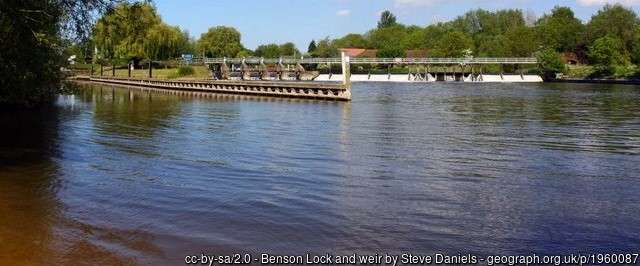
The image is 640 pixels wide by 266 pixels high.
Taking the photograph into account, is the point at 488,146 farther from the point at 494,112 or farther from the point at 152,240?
the point at 494,112

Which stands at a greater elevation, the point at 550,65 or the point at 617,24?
the point at 617,24

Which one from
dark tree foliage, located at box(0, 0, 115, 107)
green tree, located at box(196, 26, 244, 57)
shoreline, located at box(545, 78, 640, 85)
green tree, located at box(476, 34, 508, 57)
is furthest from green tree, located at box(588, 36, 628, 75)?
dark tree foliage, located at box(0, 0, 115, 107)

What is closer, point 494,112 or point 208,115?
point 208,115

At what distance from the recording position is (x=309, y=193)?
12.8 meters

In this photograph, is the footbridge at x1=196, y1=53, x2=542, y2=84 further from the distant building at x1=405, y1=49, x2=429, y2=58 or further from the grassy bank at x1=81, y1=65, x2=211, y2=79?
the distant building at x1=405, y1=49, x2=429, y2=58

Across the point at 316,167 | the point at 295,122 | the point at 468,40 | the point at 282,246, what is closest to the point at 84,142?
the point at 316,167

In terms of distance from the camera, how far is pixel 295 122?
3219 cm

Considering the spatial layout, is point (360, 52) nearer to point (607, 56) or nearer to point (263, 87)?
point (607, 56)

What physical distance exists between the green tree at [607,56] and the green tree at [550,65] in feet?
20.3

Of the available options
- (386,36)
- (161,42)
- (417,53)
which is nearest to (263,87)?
(161,42)

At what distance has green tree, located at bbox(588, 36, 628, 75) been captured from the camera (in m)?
118

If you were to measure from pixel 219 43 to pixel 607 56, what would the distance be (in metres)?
90.3

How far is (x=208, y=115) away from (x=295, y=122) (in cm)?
731

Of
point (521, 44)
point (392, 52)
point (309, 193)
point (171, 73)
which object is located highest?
point (521, 44)
